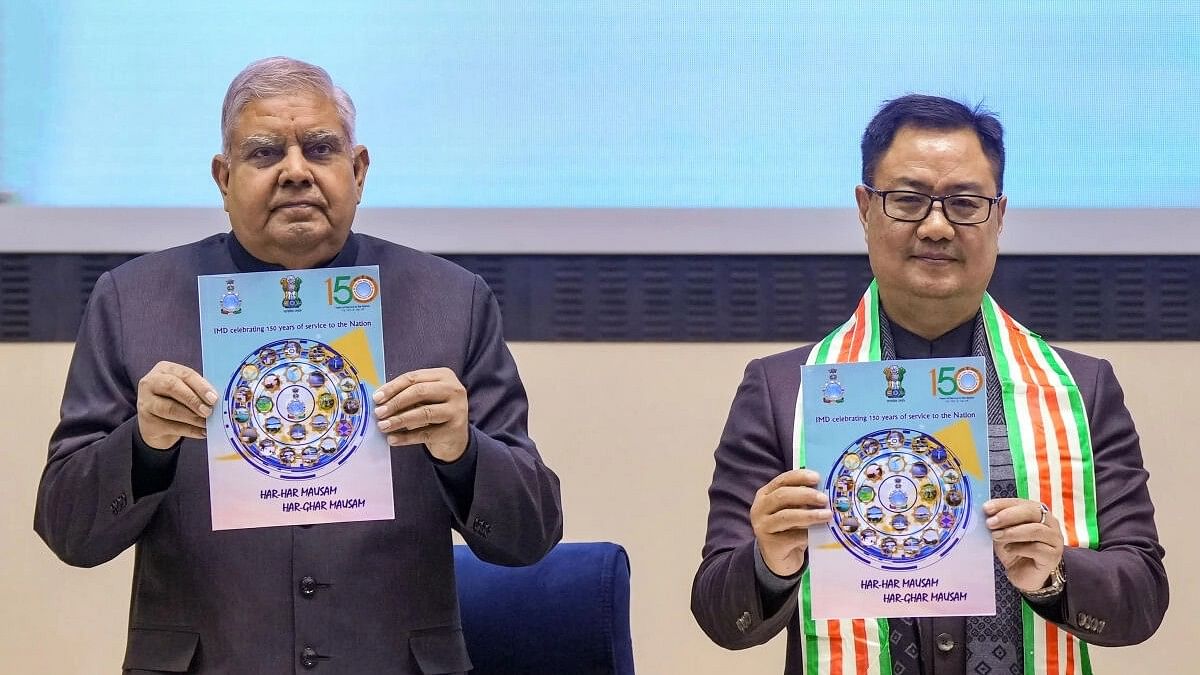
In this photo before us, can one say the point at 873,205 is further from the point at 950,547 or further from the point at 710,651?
the point at 710,651

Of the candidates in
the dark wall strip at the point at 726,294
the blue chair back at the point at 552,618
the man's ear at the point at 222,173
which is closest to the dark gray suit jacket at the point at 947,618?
the blue chair back at the point at 552,618

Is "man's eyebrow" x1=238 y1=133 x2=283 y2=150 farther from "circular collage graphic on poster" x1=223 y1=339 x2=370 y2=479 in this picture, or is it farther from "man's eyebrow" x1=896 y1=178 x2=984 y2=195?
"man's eyebrow" x1=896 y1=178 x2=984 y2=195

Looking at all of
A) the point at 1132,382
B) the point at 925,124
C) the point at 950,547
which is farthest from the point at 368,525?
the point at 1132,382

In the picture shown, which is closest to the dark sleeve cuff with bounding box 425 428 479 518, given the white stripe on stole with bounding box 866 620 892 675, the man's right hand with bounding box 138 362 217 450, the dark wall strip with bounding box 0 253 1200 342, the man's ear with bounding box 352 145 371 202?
the man's right hand with bounding box 138 362 217 450

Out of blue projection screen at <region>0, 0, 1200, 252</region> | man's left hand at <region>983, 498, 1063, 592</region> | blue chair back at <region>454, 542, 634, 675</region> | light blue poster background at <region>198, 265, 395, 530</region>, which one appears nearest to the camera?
man's left hand at <region>983, 498, 1063, 592</region>

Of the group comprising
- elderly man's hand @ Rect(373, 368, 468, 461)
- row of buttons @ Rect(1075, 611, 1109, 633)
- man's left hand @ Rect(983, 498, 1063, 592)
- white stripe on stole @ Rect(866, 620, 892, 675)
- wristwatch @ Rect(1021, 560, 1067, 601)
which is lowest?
white stripe on stole @ Rect(866, 620, 892, 675)

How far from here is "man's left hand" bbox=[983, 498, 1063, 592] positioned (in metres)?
1.84

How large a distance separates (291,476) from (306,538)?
177 millimetres

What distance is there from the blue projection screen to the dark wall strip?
0.25 feet

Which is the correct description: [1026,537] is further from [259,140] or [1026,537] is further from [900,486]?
[259,140]

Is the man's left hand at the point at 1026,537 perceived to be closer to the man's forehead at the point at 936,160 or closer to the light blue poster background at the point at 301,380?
the man's forehead at the point at 936,160

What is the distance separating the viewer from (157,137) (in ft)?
11.5

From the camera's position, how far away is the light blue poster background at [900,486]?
1873 millimetres

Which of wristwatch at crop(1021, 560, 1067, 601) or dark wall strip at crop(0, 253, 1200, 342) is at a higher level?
dark wall strip at crop(0, 253, 1200, 342)
